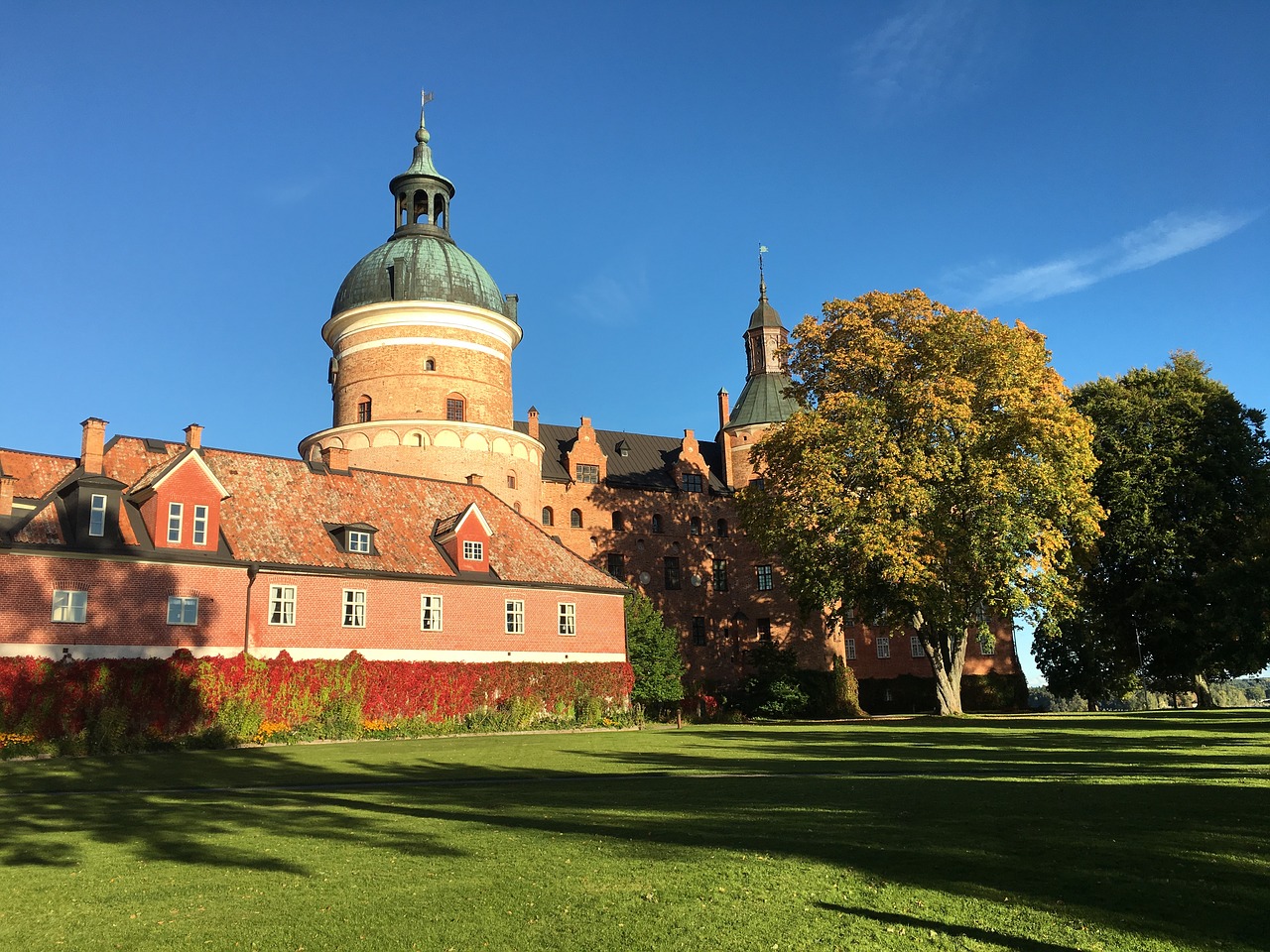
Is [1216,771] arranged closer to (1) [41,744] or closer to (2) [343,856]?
(2) [343,856]

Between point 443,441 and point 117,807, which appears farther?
point 443,441

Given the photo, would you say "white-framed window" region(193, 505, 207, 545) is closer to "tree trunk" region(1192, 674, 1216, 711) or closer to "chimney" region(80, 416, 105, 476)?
"chimney" region(80, 416, 105, 476)

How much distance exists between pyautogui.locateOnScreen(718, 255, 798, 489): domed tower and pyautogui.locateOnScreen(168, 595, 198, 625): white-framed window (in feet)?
120

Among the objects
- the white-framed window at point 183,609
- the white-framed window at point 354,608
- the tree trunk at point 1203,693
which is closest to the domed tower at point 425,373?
the white-framed window at point 354,608

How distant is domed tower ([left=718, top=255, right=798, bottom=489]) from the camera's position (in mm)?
62316

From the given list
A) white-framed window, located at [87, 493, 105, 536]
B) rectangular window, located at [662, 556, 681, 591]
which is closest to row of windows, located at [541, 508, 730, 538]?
rectangular window, located at [662, 556, 681, 591]

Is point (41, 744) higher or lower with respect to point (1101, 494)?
lower

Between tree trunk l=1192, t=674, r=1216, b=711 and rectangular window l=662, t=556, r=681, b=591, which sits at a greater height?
rectangular window l=662, t=556, r=681, b=591

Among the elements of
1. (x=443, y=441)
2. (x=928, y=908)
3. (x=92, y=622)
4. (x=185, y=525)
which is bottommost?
(x=928, y=908)

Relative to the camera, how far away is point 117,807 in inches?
576

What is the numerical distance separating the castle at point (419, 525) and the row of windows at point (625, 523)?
121mm

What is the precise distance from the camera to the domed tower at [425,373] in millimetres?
47875

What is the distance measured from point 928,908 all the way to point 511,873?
3.67 metres

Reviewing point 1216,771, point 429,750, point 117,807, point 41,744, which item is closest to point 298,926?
point 117,807
